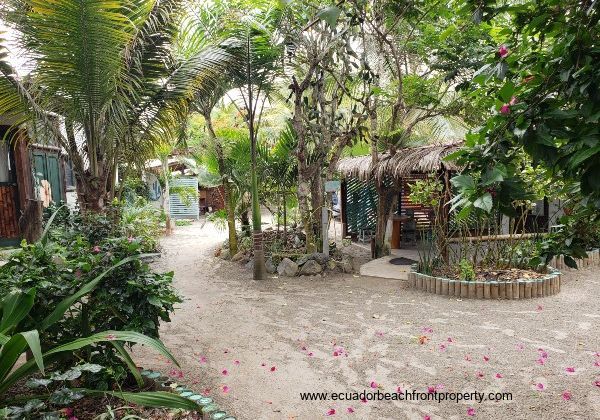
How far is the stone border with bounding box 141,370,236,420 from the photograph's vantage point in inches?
98.7

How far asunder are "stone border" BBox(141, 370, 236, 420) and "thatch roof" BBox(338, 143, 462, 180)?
16.6 ft

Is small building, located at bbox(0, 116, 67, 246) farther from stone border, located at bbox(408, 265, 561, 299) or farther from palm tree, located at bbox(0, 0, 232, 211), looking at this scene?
stone border, located at bbox(408, 265, 561, 299)

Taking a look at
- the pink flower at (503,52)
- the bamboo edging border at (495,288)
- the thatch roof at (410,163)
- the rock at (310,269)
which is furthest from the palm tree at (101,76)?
the bamboo edging border at (495,288)

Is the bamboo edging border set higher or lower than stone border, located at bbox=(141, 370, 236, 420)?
lower

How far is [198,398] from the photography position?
2.66 metres

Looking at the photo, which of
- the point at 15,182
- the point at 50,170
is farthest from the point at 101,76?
the point at 50,170

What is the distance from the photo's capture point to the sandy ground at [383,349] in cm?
296

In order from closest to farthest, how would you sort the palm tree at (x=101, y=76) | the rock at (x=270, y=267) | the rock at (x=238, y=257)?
the palm tree at (x=101, y=76)
the rock at (x=270, y=267)
the rock at (x=238, y=257)

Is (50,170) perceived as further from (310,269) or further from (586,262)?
(586,262)

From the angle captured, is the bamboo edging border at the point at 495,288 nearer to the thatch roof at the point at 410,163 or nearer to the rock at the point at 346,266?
the rock at the point at 346,266

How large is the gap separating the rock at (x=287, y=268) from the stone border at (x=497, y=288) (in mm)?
2195

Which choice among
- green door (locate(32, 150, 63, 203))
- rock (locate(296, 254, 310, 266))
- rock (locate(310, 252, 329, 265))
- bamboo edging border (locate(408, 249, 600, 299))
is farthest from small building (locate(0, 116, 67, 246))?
bamboo edging border (locate(408, 249, 600, 299))

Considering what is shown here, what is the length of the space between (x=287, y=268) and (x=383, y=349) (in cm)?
337

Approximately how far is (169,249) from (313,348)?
6897mm
